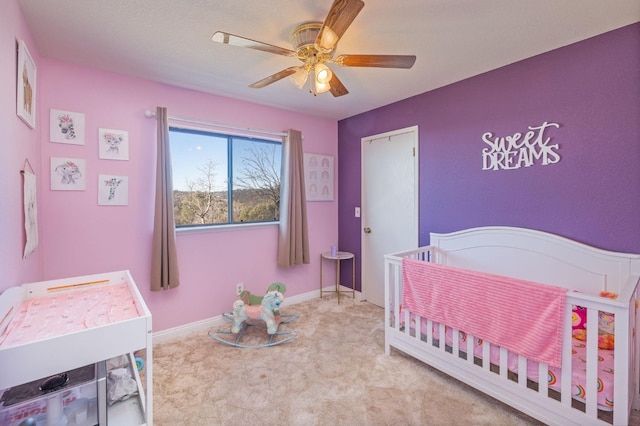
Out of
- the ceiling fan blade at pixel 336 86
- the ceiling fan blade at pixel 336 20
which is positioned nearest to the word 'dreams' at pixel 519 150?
the ceiling fan blade at pixel 336 86

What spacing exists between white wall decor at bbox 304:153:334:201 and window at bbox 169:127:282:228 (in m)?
0.38

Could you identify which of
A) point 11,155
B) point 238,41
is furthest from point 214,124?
point 11,155

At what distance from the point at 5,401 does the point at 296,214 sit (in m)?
2.45

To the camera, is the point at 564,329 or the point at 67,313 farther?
the point at 564,329

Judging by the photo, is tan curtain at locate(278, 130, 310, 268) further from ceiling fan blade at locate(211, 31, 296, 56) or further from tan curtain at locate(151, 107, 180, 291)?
ceiling fan blade at locate(211, 31, 296, 56)

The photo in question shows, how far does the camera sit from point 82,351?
41.0 inches

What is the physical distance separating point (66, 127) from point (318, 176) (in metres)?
2.41

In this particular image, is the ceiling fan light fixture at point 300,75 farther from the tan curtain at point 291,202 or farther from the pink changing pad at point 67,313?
the pink changing pad at point 67,313

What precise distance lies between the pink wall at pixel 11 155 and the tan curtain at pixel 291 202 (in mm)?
2013

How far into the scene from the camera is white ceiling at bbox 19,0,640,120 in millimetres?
1563

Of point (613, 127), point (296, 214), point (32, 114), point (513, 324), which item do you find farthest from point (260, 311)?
point (613, 127)

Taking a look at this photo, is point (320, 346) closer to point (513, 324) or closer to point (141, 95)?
point (513, 324)

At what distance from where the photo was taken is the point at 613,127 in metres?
1.84

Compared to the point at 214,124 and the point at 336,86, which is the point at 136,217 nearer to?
the point at 214,124
